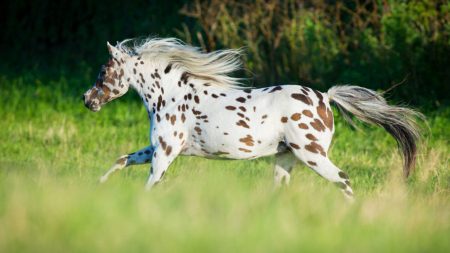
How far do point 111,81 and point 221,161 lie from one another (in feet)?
6.55

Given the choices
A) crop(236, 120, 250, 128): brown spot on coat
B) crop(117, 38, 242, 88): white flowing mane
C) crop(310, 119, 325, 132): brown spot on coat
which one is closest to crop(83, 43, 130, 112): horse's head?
crop(117, 38, 242, 88): white flowing mane

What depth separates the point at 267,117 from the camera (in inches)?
278

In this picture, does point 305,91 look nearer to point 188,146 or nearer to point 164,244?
point 188,146

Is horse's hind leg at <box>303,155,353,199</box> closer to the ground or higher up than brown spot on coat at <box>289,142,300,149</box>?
closer to the ground

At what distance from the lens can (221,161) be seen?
364 inches

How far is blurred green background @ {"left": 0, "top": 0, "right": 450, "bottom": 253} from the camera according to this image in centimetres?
509

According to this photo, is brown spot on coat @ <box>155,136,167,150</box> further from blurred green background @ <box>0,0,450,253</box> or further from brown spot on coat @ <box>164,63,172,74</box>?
brown spot on coat @ <box>164,63,172,74</box>

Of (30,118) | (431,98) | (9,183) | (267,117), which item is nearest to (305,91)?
(267,117)

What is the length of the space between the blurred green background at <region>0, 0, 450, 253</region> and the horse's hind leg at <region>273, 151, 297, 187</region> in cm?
11

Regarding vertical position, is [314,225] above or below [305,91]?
below

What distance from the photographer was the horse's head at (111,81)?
7.66 m

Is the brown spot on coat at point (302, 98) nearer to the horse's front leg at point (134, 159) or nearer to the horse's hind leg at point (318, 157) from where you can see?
the horse's hind leg at point (318, 157)

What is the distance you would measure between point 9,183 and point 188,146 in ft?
5.29

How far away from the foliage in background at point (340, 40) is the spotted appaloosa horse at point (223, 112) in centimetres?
514
